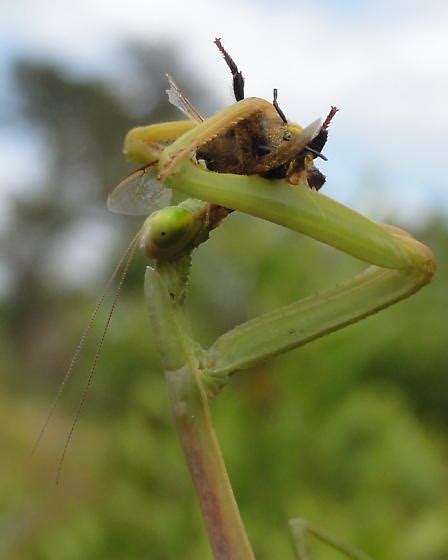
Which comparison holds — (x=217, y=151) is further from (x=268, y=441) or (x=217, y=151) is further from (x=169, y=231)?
(x=268, y=441)

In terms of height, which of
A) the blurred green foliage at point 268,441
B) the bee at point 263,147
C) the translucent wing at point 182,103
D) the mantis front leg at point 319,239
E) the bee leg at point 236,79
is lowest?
the mantis front leg at point 319,239

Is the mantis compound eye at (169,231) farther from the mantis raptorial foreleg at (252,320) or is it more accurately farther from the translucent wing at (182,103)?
the translucent wing at (182,103)

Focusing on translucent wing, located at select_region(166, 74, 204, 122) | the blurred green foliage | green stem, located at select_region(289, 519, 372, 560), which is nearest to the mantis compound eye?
translucent wing, located at select_region(166, 74, 204, 122)

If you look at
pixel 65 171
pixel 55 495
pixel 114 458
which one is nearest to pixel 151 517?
pixel 114 458

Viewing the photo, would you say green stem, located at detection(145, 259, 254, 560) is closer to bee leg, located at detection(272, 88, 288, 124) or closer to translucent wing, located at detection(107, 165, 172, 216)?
translucent wing, located at detection(107, 165, 172, 216)

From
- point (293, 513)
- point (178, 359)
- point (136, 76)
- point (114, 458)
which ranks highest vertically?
point (136, 76)

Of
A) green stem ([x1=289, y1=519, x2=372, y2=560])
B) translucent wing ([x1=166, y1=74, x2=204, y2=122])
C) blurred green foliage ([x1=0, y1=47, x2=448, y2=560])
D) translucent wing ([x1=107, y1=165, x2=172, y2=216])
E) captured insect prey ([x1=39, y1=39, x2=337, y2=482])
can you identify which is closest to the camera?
captured insect prey ([x1=39, y1=39, x2=337, y2=482])

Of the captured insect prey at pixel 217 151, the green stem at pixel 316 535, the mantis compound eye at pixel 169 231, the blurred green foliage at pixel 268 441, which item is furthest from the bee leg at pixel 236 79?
the blurred green foliage at pixel 268 441

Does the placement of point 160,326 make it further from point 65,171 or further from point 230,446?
point 65,171
